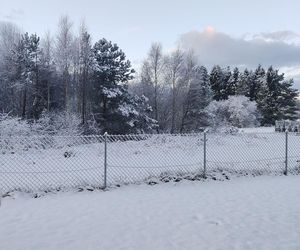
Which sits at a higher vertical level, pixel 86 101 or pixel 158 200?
pixel 86 101

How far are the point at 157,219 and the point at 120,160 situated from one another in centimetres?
684

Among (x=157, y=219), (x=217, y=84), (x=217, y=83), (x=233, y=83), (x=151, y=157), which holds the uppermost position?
→ (x=233, y=83)

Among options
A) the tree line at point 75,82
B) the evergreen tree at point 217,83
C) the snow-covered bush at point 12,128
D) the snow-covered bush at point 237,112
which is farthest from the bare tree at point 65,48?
the evergreen tree at point 217,83

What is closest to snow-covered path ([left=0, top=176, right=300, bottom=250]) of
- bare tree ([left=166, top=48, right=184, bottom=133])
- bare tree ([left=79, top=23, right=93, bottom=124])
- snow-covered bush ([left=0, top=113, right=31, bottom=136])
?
snow-covered bush ([left=0, top=113, right=31, bottom=136])

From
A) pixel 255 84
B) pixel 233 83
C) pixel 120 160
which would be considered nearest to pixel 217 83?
pixel 233 83

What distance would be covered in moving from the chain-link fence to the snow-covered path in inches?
34.7

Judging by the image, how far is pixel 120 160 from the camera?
12.5 metres

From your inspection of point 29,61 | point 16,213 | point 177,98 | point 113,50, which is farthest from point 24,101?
point 16,213

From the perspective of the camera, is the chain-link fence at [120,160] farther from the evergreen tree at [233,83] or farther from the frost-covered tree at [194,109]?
the evergreen tree at [233,83]

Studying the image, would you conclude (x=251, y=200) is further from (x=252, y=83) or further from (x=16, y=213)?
(x=252, y=83)

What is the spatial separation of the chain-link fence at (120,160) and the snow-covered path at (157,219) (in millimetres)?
881

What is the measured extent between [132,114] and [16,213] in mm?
21115

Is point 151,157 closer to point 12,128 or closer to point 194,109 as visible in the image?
point 12,128

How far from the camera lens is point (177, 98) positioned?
35.4m
